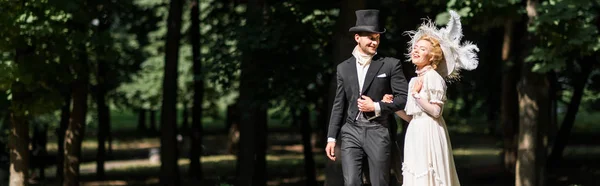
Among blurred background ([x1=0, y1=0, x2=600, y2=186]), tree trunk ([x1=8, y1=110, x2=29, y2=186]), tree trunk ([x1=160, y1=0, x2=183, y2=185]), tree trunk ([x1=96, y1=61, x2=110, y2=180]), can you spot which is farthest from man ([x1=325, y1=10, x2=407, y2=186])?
tree trunk ([x1=96, y1=61, x2=110, y2=180])

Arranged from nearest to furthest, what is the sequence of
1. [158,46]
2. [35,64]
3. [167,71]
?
[35,64]
[167,71]
[158,46]

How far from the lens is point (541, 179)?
21.6 metres

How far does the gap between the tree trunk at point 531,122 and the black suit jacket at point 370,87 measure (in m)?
10.4

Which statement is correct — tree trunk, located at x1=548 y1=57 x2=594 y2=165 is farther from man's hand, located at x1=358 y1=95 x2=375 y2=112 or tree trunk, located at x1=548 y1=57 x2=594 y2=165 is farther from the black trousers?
man's hand, located at x1=358 y1=95 x2=375 y2=112

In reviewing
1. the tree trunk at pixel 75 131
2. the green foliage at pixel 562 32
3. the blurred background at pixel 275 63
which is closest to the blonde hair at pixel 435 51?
the blurred background at pixel 275 63

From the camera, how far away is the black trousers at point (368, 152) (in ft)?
34.2

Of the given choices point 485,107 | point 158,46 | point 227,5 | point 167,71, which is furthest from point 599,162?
point 158,46

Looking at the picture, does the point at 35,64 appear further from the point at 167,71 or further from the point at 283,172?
the point at 283,172

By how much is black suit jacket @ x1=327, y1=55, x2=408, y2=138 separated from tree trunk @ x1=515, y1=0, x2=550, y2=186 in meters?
10.4

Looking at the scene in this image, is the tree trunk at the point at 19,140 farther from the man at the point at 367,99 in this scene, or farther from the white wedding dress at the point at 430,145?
the white wedding dress at the point at 430,145

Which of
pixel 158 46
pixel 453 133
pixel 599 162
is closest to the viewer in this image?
pixel 599 162

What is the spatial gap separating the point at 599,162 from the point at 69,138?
55.4 feet

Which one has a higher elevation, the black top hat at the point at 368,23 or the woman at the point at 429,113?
the black top hat at the point at 368,23

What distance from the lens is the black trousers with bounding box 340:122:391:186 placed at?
10.4 m
